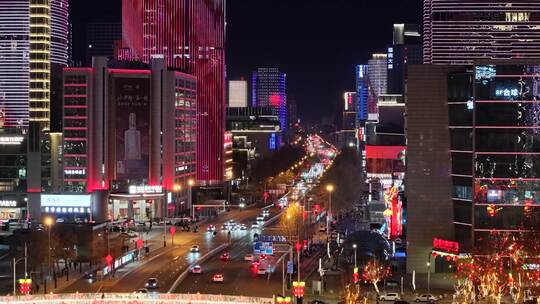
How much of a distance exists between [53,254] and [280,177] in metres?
113

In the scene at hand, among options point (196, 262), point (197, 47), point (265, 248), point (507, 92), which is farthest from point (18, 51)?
point (507, 92)

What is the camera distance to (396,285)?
65.8 m

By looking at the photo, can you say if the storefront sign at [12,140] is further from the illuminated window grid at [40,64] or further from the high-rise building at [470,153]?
the high-rise building at [470,153]

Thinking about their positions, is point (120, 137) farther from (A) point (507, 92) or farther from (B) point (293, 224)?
(A) point (507, 92)

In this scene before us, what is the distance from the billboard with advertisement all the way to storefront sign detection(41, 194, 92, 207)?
21.4 feet

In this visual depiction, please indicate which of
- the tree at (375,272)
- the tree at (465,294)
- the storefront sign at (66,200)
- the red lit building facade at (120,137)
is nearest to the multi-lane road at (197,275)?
the tree at (375,272)

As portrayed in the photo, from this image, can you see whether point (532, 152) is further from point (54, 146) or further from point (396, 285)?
point (54, 146)

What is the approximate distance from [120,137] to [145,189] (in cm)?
712

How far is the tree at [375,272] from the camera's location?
62.4 meters

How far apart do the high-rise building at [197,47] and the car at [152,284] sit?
67.4 m

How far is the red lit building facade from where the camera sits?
114375 millimetres

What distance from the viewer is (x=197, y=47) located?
454 feet

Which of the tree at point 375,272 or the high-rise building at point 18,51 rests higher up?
the high-rise building at point 18,51

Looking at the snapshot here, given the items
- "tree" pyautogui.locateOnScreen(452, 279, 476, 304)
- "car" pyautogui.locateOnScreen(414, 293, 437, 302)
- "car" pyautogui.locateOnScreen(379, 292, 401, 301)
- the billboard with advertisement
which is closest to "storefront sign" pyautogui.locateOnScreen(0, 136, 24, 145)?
the billboard with advertisement
